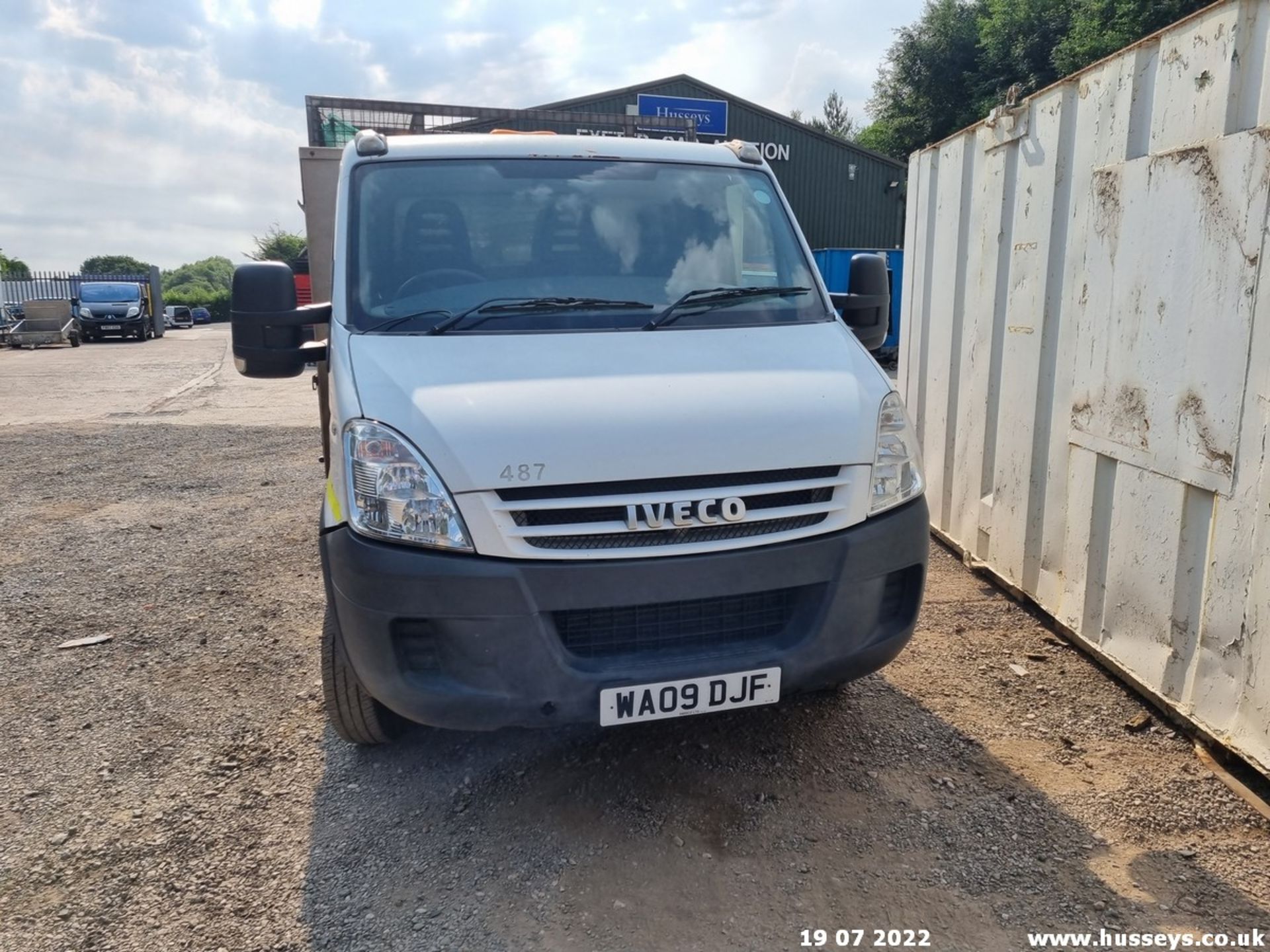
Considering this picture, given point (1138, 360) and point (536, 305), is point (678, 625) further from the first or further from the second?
point (1138, 360)

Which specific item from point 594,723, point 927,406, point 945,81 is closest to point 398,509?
point 594,723

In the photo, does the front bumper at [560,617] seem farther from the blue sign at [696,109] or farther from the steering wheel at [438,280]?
the blue sign at [696,109]

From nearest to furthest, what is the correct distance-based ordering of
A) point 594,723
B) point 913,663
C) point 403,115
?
1. point 594,723
2. point 913,663
3. point 403,115

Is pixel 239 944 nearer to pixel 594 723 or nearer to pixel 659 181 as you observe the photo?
pixel 594 723

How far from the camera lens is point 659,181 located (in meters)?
4.00

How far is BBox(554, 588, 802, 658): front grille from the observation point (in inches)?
112

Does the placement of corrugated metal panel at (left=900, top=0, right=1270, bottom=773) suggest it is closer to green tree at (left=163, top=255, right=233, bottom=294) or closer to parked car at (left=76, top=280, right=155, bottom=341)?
parked car at (left=76, top=280, right=155, bottom=341)

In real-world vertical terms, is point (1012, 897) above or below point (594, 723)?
below

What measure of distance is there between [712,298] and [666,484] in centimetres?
108

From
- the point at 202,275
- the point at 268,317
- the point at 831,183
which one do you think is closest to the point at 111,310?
the point at 831,183

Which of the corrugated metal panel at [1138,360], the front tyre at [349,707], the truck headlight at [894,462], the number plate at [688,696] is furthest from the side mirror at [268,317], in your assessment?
the corrugated metal panel at [1138,360]

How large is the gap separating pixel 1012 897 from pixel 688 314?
2.15 metres

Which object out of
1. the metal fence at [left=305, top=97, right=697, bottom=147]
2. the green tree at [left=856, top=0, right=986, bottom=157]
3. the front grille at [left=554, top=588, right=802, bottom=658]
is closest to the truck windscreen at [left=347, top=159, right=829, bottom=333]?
the front grille at [left=554, top=588, right=802, bottom=658]

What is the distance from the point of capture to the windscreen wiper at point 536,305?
3.40m
